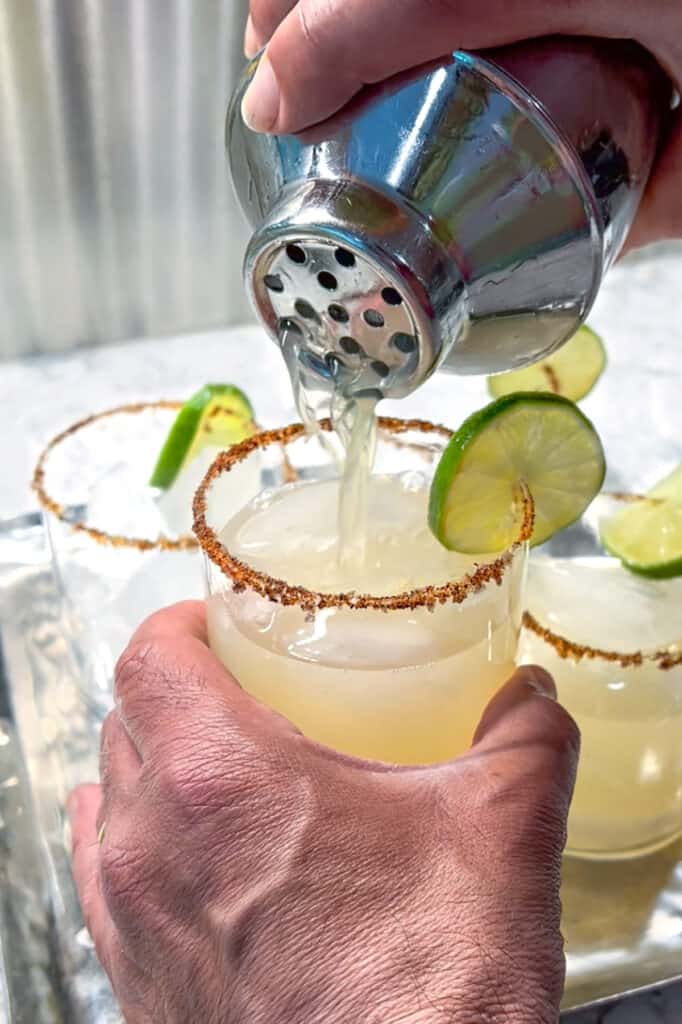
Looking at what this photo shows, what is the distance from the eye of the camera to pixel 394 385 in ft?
1.94

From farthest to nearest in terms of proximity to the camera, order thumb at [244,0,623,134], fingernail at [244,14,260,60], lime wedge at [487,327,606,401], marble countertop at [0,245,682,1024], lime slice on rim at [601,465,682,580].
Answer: marble countertop at [0,245,682,1024]
lime wedge at [487,327,606,401]
lime slice on rim at [601,465,682,580]
fingernail at [244,14,260,60]
thumb at [244,0,623,134]

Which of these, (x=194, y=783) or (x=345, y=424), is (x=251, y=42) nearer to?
(x=345, y=424)

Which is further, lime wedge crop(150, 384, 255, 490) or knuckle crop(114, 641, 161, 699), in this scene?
lime wedge crop(150, 384, 255, 490)

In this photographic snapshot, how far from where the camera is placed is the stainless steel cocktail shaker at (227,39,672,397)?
53 cm

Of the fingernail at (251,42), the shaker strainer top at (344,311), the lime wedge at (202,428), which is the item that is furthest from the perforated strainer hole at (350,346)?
the lime wedge at (202,428)

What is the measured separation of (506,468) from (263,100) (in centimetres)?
23

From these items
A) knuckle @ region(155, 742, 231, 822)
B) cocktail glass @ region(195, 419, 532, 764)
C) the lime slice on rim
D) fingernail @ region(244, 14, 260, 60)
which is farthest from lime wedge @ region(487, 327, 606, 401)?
knuckle @ region(155, 742, 231, 822)

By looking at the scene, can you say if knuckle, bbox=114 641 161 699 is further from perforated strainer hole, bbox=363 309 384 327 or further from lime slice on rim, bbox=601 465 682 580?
lime slice on rim, bbox=601 465 682 580

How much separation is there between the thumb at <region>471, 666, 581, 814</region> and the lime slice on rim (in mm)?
208

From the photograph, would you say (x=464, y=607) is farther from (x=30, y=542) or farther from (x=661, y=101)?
(x=30, y=542)

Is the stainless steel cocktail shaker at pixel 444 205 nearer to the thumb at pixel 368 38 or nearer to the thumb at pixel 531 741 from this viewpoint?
the thumb at pixel 368 38

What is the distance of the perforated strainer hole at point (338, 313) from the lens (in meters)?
0.57

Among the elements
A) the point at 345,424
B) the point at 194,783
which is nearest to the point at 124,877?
the point at 194,783

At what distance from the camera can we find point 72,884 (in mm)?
737
